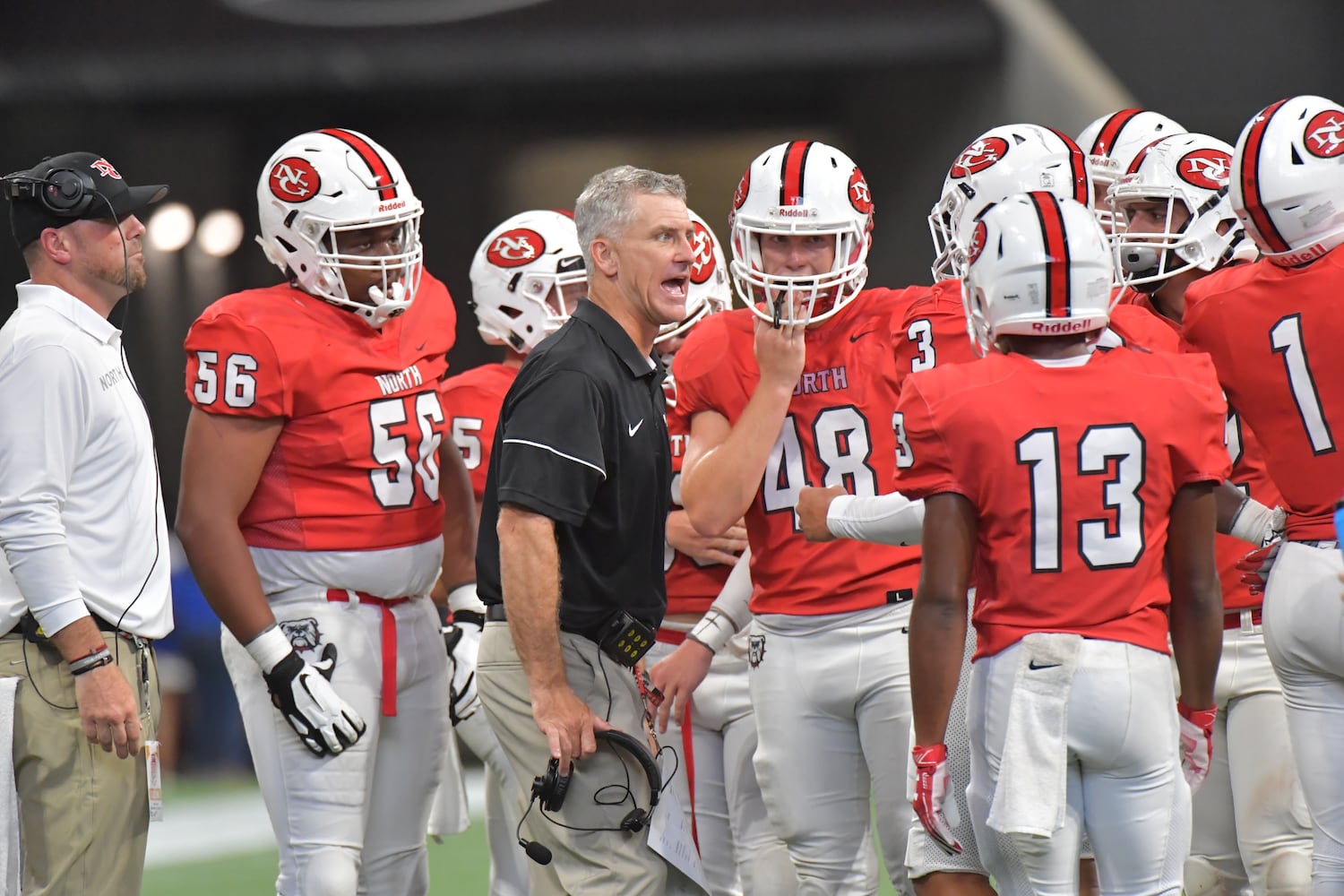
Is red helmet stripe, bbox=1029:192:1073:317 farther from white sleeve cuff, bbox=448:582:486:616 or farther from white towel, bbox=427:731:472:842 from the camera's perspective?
white towel, bbox=427:731:472:842

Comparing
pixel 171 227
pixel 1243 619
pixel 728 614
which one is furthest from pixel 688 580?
pixel 171 227

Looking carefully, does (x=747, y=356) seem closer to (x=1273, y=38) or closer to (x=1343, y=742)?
(x=1343, y=742)

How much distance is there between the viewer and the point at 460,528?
146 inches

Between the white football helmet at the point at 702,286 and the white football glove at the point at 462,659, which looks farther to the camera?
the white football helmet at the point at 702,286

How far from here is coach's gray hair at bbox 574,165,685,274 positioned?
2.94 m

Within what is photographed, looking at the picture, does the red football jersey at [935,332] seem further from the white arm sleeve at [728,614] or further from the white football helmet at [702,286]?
the white football helmet at [702,286]

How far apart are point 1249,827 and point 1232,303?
1.14 metres

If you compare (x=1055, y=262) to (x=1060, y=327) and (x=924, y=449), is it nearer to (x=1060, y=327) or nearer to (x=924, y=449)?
(x=1060, y=327)

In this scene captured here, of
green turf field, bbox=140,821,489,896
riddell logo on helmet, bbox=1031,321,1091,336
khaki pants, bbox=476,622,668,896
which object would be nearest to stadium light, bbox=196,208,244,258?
green turf field, bbox=140,821,489,896

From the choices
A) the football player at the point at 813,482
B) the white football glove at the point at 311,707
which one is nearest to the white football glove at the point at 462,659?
the white football glove at the point at 311,707

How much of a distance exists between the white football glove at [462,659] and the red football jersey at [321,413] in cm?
43

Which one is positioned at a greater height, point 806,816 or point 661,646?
point 661,646

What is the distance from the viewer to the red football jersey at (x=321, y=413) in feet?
10.5

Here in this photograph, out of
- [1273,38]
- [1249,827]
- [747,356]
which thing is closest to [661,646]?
[747,356]
